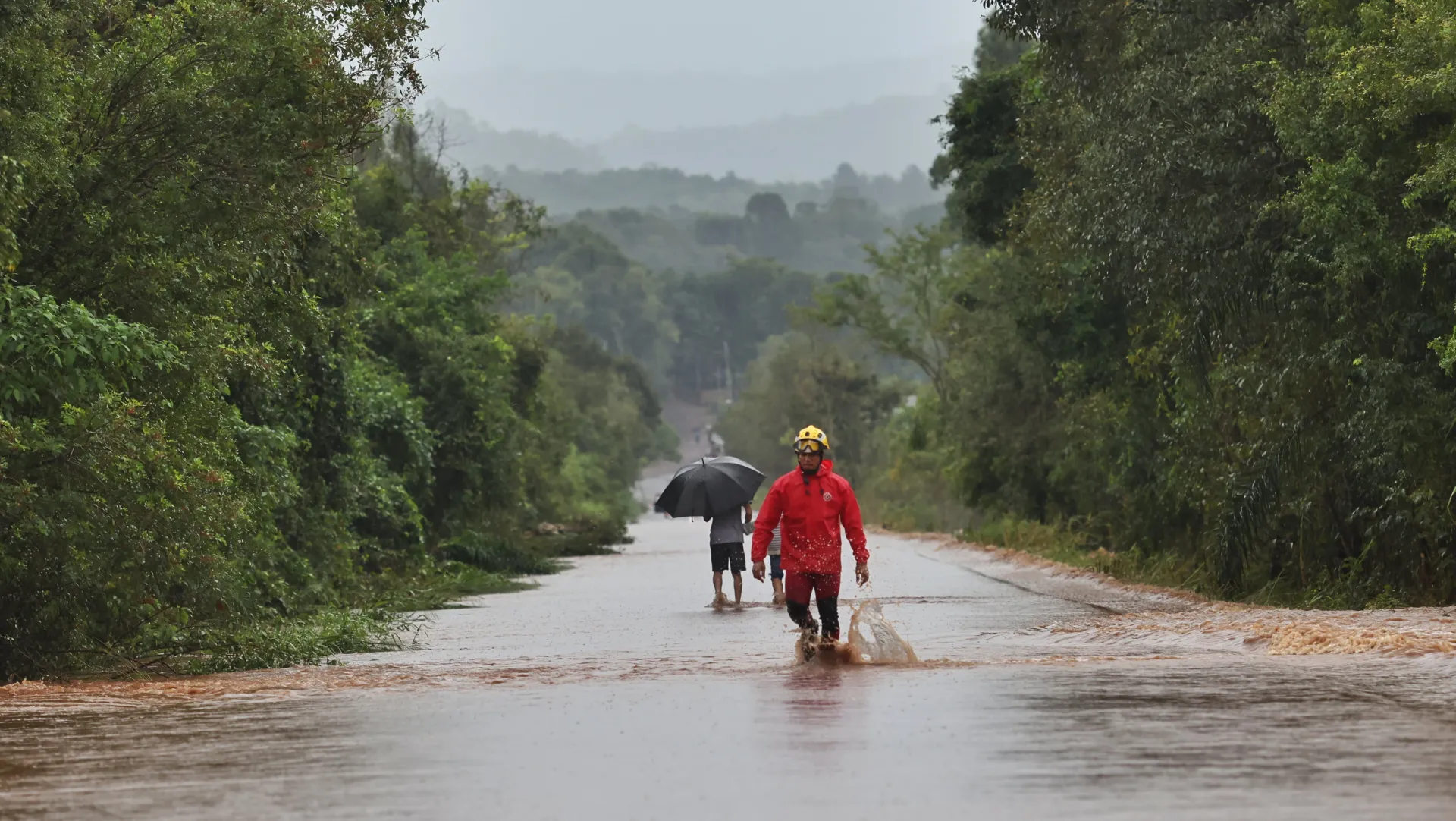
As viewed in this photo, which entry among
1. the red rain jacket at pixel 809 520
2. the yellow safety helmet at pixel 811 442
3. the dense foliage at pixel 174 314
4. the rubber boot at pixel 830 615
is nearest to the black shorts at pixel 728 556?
the dense foliage at pixel 174 314

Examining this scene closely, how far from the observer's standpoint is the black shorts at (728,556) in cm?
2531

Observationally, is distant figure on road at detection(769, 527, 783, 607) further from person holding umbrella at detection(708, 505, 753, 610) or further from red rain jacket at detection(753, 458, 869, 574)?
red rain jacket at detection(753, 458, 869, 574)

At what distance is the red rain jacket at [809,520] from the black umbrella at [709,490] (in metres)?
9.25

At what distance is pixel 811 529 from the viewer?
50.1ft

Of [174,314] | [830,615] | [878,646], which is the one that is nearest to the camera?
[878,646]

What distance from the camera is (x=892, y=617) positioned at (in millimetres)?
22641

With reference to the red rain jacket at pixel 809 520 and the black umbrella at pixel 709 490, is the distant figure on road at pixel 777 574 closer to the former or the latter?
the black umbrella at pixel 709 490

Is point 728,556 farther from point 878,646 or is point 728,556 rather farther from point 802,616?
point 878,646

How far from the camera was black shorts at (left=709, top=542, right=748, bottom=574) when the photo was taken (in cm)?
2531

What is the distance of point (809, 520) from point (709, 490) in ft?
32.8

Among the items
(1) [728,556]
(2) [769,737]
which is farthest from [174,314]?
(2) [769,737]

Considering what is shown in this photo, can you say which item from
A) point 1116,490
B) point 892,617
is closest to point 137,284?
→ point 892,617

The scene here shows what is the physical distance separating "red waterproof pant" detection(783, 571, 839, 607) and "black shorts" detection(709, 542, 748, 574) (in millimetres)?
9716

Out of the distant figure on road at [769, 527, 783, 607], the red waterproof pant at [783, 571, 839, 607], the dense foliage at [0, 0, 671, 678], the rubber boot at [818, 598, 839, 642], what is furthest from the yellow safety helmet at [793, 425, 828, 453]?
the distant figure on road at [769, 527, 783, 607]
